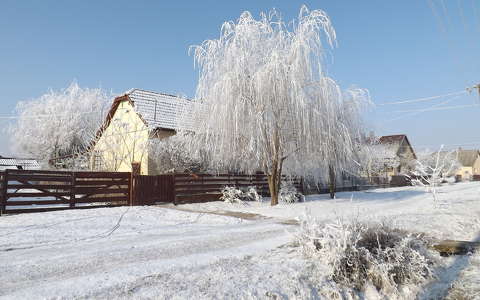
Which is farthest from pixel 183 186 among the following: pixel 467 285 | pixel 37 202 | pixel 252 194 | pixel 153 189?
pixel 467 285

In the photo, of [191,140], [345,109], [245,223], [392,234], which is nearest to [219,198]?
[191,140]

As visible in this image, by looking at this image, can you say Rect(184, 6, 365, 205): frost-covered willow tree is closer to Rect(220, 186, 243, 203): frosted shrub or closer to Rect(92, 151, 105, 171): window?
Rect(220, 186, 243, 203): frosted shrub

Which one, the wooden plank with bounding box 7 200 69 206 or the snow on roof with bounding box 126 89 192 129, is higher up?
the snow on roof with bounding box 126 89 192 129

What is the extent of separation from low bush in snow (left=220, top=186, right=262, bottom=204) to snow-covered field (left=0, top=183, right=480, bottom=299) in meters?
5.26

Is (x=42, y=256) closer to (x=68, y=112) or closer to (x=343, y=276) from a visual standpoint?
(x=343, y=276)

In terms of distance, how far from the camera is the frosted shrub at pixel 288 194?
14875 mm

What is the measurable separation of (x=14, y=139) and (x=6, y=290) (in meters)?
32.6

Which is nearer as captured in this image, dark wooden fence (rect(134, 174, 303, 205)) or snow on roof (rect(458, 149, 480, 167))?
dark wooden fence (rect(134, 174, 303, 205))

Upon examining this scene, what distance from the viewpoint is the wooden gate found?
1310cm

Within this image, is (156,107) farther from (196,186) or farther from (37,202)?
(37,202)

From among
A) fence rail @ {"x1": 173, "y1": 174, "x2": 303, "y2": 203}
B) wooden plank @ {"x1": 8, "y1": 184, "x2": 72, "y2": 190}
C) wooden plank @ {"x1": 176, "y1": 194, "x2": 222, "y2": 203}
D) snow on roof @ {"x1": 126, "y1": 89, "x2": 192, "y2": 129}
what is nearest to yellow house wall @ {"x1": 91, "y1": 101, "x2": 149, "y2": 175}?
snow on roof @ {"x1": 126, "y1": 89, "x2": 192, "y2": 129}

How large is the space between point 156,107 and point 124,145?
3.27 m

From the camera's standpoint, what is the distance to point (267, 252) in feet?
17.2

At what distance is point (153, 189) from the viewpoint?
1362 centimetres
